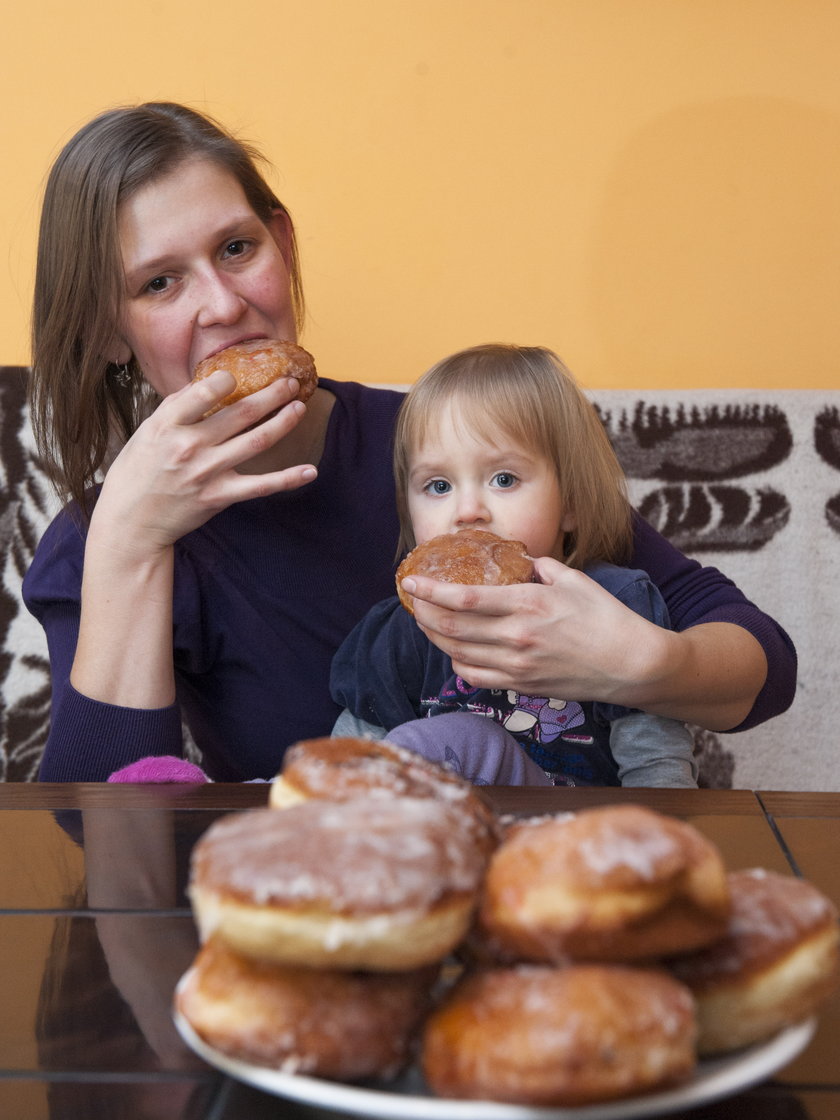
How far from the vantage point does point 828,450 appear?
2.23 m

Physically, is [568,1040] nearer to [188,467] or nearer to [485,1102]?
[485,1102]

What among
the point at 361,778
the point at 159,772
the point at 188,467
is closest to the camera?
the point at 361,778

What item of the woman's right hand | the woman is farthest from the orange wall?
the woman's right hand

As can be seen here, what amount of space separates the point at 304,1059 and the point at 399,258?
226 centimetres

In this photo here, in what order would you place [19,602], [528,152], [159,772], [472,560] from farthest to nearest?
[528,152] → [19,602] → [472,560] → [159,772]

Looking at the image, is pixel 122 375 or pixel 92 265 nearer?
pixel 92 265

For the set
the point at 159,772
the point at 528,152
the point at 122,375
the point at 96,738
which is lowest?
the point at 96,738

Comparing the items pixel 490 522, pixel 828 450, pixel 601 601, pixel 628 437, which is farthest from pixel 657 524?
pixel 601 601

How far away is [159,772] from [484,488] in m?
0.60

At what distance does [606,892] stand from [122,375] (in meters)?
1.62

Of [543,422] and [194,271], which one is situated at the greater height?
[194,271]

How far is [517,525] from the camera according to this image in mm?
1515

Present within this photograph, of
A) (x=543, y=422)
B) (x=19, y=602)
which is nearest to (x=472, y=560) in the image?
(x=543, y=422)

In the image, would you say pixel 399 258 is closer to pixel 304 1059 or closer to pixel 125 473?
pixel 125 473
